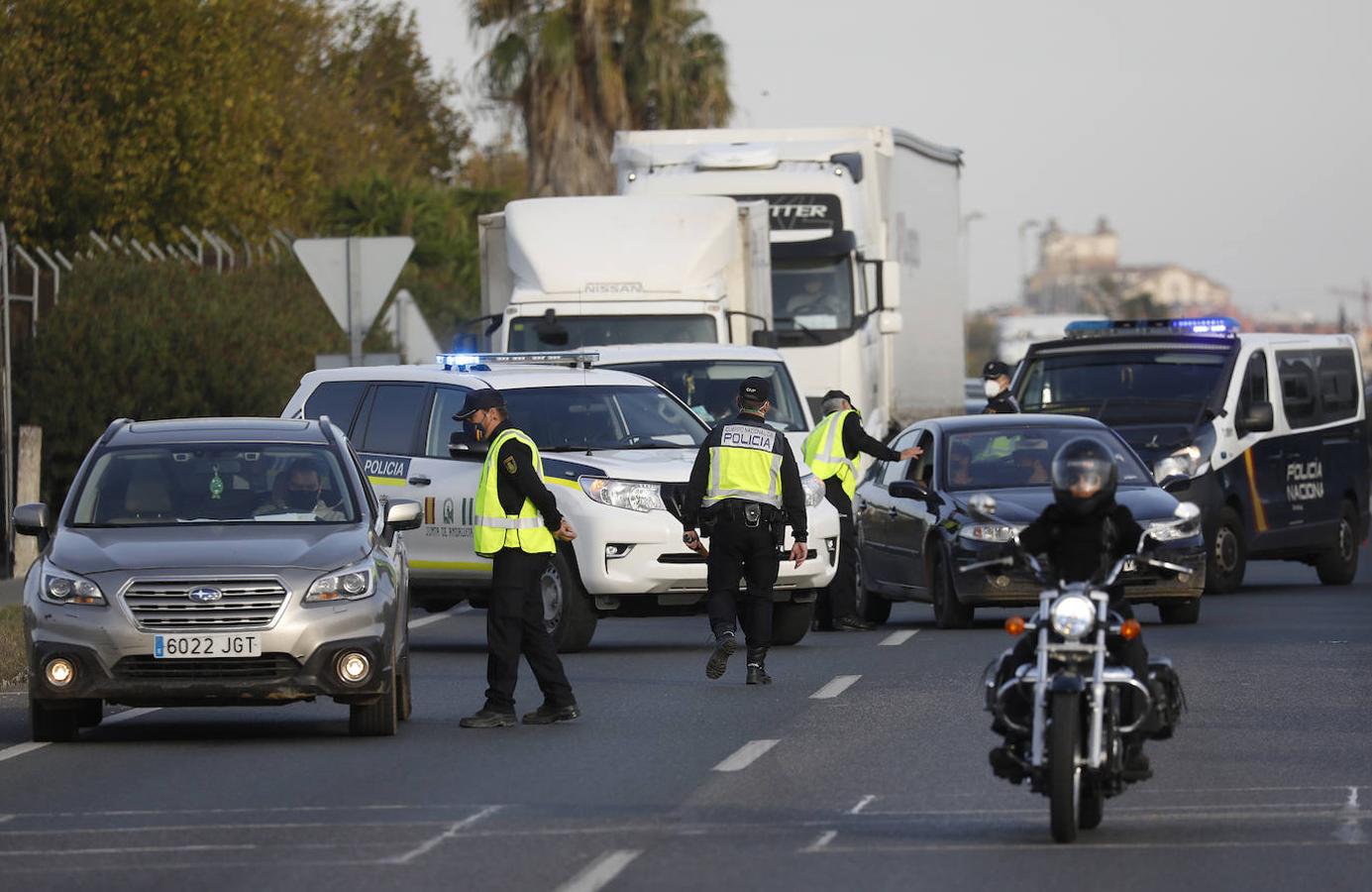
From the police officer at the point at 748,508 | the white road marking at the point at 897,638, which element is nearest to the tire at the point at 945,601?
the white road marking at the point at 897,638

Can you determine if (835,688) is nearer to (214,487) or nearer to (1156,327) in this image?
(214,487)

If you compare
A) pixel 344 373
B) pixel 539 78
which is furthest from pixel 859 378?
pixel 539 78

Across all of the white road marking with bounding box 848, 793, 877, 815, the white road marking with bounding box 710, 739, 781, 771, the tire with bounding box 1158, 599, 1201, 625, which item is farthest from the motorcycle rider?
the tire with bounding box 1158, 599, 1201, 625

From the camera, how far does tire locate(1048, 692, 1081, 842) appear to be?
9.82 m

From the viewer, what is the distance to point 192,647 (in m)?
13.3

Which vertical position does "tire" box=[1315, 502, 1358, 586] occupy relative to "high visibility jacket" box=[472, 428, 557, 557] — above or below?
below

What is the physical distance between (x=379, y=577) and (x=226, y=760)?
3.99ft

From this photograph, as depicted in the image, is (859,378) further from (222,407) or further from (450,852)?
(450,852)

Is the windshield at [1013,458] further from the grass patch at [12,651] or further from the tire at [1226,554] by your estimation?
the grass patch at [12,651]

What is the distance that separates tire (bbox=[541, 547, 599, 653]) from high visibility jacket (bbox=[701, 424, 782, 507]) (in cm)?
216

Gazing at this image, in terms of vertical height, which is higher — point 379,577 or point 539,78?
point 539,78

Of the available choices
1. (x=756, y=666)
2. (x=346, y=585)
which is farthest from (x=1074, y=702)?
(x=756, y=666)

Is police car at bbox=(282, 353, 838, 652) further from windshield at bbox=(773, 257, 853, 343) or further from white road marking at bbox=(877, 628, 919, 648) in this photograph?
windshield at bbox=(773, 257, 853, 343)

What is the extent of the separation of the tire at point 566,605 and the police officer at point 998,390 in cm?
610
